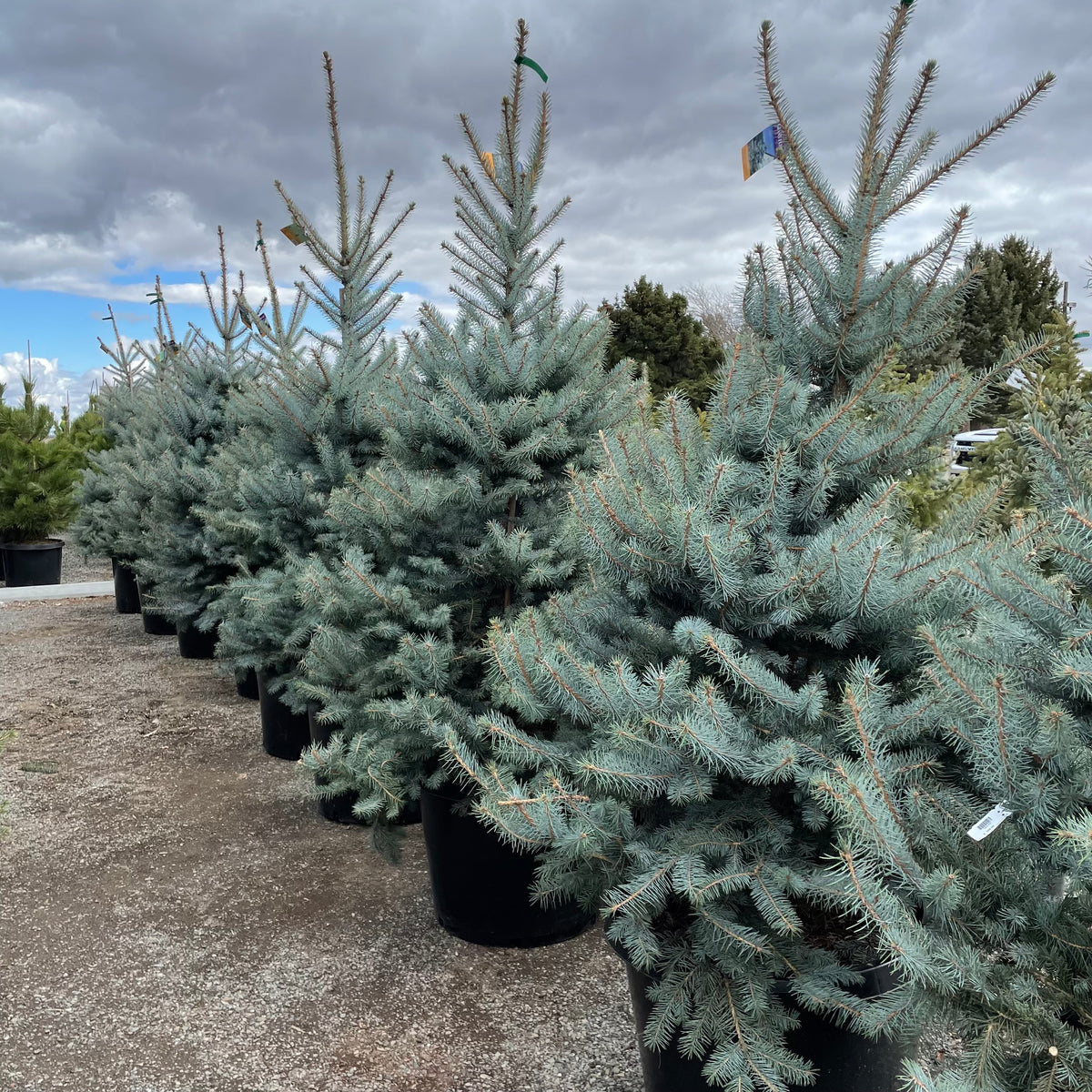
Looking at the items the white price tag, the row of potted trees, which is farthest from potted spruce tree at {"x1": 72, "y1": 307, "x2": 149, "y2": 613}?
the white price tag

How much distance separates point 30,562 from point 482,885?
455 inches

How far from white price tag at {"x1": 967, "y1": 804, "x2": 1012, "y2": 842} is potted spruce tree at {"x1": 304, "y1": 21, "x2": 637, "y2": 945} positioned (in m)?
2.02

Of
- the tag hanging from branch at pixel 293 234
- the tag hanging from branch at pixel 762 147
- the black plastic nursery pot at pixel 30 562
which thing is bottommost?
the black plastic nursery pot at pixel 30 562

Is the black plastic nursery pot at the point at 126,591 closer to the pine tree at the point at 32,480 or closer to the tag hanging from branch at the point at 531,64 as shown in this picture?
the pine tree at the point at 32,480

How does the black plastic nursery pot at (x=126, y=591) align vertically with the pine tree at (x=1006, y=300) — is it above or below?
below

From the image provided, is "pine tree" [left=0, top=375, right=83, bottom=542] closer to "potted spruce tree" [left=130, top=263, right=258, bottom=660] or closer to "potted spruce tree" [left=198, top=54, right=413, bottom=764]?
"potted spruce tree" [left=130, top=263, right=258, bottom=660]

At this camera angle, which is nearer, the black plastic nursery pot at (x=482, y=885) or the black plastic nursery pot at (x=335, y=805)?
the black plastic nursery pot at (x=482, y=885)

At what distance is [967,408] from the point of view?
2381 millimetres

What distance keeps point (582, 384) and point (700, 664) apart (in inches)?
72.7

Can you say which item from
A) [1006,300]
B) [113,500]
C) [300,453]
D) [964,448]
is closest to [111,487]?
[113,500]

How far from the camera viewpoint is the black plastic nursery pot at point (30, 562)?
12664 mm

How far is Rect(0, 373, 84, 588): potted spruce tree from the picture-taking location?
40.1 feet

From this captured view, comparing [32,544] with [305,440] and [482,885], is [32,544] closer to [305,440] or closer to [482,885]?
[305,440]

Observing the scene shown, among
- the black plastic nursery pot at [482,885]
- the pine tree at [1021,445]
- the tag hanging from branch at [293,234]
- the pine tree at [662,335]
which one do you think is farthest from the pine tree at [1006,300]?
the black plastic nursery pot at [482,885]
